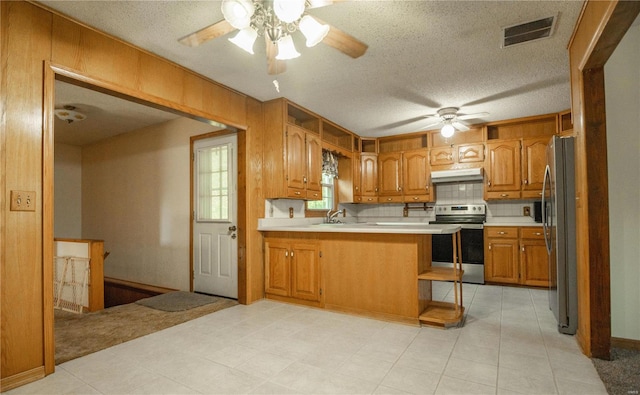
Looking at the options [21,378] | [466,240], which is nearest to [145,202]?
[21,378]

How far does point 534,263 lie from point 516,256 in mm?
218

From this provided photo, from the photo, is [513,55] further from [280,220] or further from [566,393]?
[280,220]

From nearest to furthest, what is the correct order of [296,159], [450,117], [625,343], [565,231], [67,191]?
[625,343] → [565,231] → [296,159] → [450,117] → [67,191]

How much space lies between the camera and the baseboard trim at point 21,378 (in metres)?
1.91

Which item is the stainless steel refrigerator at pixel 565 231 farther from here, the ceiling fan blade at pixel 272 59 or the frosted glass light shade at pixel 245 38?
the frosted glass light shade at pixel 245 38

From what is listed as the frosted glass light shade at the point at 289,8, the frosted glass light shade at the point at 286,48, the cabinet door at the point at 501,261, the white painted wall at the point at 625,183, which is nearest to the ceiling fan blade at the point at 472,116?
the cabinet door at the point at 501,261

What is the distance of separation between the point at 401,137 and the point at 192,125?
135 inches

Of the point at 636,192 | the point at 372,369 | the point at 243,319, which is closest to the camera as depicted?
the point at 372,369

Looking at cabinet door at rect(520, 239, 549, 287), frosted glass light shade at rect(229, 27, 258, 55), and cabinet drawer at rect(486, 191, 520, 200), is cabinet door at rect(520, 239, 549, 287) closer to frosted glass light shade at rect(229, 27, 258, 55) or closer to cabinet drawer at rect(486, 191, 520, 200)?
cabinet drawer at rect(486, 191, 520, 200)

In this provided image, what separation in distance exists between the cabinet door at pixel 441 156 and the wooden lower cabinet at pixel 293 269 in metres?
2.81

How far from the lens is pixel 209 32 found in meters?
2.02

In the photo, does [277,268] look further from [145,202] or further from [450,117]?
[450,117]

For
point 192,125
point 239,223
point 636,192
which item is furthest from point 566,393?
point 192,125

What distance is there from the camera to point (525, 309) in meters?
3.44
